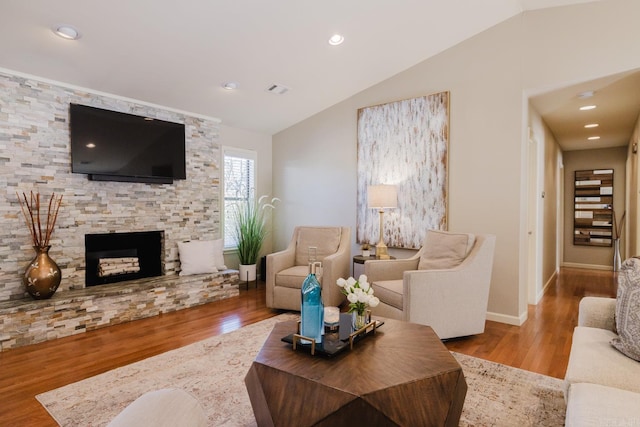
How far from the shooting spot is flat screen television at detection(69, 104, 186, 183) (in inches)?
145

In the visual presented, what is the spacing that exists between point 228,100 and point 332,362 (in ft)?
12.2

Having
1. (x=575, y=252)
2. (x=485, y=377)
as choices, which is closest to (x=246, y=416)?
(x=485, y=377)

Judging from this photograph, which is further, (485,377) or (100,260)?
(100,260)

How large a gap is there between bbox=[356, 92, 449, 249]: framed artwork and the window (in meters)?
1.83

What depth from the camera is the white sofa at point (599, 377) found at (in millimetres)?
1229

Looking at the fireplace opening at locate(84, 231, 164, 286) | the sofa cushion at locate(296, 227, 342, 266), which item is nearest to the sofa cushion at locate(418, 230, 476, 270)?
the sofa cushion at locate(296, 227, 342, 266)

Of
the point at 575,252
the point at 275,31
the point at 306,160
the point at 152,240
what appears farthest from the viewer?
the point at 575,252

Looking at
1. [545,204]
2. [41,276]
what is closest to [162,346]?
[41,276]

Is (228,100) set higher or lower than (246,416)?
higher

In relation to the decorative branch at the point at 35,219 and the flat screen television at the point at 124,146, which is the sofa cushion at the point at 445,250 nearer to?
the flat screen television at the point at 124,146

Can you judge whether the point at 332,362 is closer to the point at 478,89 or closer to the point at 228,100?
the point at 478,89

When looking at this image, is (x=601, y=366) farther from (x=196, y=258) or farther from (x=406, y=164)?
(x=196, y=258)

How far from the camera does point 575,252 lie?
7.10 m

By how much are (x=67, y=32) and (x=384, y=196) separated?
3.33 meters
